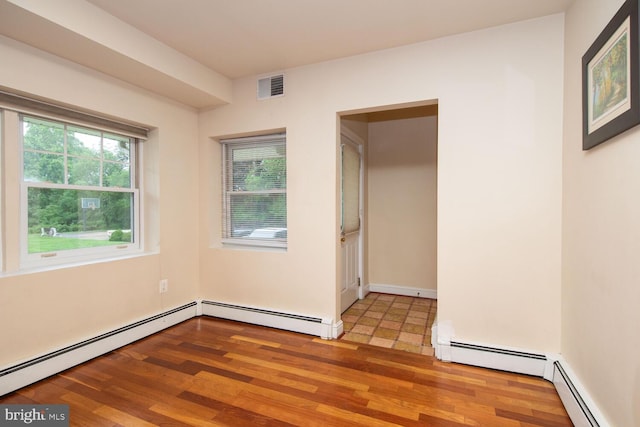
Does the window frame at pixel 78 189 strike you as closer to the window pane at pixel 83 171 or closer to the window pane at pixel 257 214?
the window pane at pixel 83 171

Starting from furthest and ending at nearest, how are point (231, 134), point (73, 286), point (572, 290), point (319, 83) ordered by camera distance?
point (231, 134) → point (319, 83) → point (73, 286) → point (572, 290)

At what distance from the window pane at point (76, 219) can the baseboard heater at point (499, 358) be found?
3093 mm

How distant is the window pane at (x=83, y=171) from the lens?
8.45ft

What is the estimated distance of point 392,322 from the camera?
338 cm

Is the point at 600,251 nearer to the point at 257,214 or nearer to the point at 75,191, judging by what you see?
the point at 257,214

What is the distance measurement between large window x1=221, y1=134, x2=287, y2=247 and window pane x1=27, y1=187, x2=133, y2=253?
101cm

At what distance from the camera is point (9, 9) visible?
176 cm

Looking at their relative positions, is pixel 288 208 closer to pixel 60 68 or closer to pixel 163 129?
pixel 163 129

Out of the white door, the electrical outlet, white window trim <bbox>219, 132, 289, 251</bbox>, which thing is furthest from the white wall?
the electrical outlet

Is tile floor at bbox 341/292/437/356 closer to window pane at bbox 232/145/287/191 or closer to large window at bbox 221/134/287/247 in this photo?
large window at bbox 221/134/287/247

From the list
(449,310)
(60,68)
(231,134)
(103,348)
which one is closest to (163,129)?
(231,134)

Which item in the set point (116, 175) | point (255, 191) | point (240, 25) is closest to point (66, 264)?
point (116, 175)

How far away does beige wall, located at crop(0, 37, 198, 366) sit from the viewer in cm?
214

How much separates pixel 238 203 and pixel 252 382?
1.96 meters
